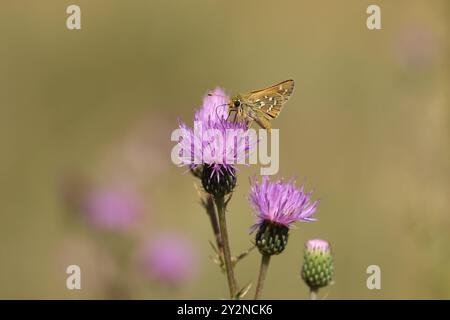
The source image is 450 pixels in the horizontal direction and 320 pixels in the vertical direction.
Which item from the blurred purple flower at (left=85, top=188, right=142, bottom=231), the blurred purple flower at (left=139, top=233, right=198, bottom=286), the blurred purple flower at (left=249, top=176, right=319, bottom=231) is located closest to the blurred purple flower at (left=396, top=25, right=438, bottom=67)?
the blurred purple flower at (left=139, top=233, right=198, bottom=286)

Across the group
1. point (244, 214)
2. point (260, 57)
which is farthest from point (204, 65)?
point (244, 214)

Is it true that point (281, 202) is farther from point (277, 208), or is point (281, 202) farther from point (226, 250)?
point (226, 250)

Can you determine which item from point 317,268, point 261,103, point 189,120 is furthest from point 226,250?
point 189,120

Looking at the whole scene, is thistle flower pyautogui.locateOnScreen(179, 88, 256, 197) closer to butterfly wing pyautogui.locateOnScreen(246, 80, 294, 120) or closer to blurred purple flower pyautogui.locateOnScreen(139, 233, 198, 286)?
butterfly wing pyautogui.locateOnScreen(246, 80, 294, 120)

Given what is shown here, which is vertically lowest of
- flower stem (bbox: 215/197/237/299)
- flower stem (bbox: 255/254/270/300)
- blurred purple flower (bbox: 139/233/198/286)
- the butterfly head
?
blurred purple flower (bbox: 139/233/198/286)

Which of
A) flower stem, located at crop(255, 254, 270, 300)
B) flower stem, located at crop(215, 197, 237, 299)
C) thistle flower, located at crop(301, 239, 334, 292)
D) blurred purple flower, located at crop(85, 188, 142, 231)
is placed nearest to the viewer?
flower stem, located at crop(215, 197, 237, 299)

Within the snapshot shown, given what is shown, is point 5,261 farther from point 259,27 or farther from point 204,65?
point 259,27
